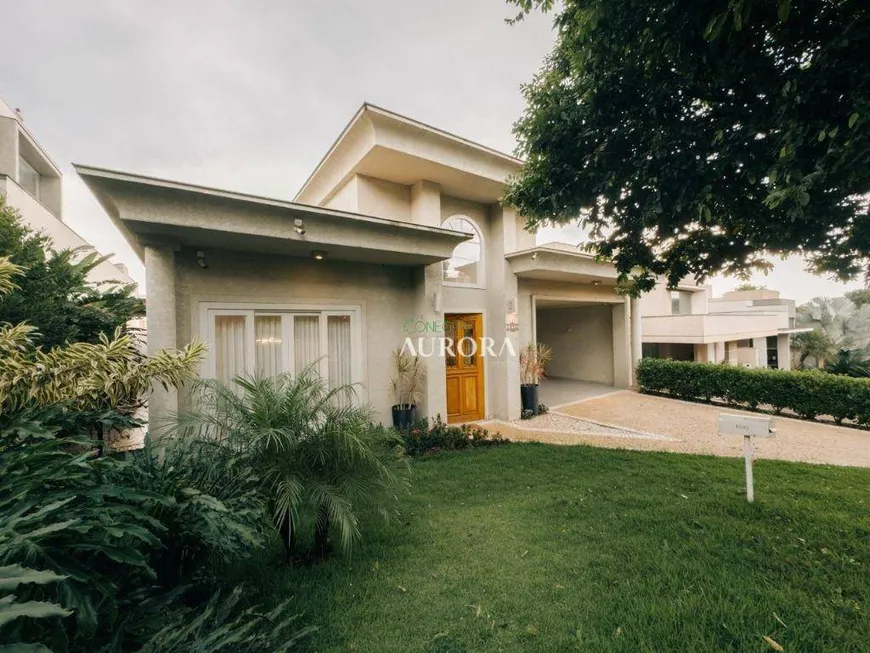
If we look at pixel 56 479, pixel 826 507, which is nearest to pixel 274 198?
pixel 56 479

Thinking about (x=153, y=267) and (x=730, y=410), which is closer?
(x=153, y=267)

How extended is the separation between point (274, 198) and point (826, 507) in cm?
823

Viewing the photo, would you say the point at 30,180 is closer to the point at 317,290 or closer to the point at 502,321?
the point at 317,290

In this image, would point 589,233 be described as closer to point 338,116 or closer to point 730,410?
point 730,410

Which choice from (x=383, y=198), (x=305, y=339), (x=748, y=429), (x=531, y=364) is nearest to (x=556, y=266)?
(x=531, y=364)

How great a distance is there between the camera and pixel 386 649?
92.0 inches

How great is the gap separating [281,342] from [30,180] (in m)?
14.4

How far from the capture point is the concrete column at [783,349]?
21609 mm

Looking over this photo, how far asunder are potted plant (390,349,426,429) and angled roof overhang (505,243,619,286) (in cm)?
361

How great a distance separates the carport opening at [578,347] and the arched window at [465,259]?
13.6ft

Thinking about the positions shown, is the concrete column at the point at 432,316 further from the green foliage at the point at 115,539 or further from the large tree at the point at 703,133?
the green foliage at the point at 115,539

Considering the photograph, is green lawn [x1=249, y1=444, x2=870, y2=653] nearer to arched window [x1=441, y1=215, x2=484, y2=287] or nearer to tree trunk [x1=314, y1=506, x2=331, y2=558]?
tree trunk [x1=314, y1=506, x2=331, y2=558]

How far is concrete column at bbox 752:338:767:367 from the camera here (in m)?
19.8

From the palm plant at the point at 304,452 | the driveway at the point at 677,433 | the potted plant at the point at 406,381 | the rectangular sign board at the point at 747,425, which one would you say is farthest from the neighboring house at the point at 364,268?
the rectangular sign board at the point at 747,425
